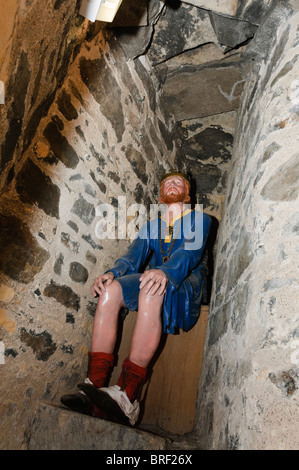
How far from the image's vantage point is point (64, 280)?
1.80 metres

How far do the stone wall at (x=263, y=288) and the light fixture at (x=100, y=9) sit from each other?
0.93 m

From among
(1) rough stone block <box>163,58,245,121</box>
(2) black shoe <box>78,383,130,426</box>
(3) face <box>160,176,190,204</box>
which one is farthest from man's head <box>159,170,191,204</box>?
(2) black shoe <box>78,383,130,426</box>

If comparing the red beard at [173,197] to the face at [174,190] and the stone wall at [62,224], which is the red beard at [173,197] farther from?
the stone wall at [62,224]

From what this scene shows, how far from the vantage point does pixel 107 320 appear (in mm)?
1716

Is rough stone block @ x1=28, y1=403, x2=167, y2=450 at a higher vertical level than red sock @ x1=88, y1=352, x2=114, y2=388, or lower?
lower

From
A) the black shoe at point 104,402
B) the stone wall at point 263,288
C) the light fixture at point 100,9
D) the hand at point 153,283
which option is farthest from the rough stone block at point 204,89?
the black shoe at point 104,402

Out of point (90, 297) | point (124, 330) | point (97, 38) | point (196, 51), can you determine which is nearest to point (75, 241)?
point (90, 297)

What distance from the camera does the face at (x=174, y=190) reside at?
239cm

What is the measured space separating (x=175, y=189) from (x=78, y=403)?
1.58 metres

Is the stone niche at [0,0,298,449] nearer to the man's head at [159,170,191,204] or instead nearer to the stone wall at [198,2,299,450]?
the stone wall at [198,2,299,450]

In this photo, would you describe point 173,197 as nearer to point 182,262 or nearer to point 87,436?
point 182,262

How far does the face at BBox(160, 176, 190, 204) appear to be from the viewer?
7.83 feet

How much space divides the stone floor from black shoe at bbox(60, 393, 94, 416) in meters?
0.03
